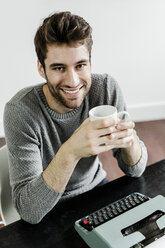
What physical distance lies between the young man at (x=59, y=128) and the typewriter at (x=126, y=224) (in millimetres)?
166

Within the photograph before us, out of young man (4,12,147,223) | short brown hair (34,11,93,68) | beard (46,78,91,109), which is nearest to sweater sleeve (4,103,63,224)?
young man (4,12,147,223)

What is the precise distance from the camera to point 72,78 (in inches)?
45.8

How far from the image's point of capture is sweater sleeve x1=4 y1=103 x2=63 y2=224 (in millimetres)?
1042

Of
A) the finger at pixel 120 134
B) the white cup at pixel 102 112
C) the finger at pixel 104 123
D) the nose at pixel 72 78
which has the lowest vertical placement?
the finger at pixel 120 134

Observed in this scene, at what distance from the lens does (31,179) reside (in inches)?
43.6

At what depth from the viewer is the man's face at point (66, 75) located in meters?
1.12

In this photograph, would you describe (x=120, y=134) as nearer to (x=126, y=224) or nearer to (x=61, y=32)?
(x=126, y=224)

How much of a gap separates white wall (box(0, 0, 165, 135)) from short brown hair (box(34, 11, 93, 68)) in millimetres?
1540

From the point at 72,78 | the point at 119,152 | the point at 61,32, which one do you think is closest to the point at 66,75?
the point at 72,78

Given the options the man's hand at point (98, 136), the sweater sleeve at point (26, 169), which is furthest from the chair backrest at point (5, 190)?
the man's hand at point (98, 136)

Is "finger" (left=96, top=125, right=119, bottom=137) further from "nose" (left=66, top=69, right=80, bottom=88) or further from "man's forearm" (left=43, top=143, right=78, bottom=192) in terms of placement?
"nose" (left=66, top=69, right=80, bottom=88)

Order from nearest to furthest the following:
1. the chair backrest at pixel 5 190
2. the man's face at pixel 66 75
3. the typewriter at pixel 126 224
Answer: the typewriter at pixel 126 224, the man's face at pixel 66 75, the chair backrest at pixel 5 190

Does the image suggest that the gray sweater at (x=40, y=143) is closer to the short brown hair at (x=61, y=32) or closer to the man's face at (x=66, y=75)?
the man's face at (x=66, y=75)

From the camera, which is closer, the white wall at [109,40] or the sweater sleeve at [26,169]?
the sweater sleeve at [26,169]
